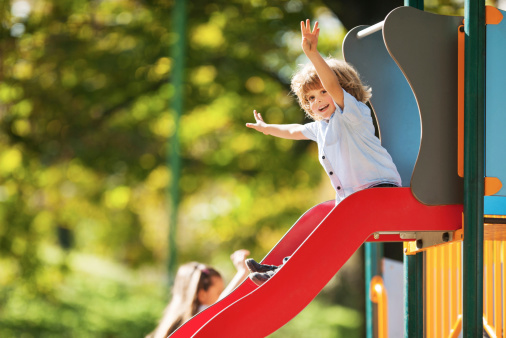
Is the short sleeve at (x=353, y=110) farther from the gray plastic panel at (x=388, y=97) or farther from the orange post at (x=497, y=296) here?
the orange post at (x=497, y=296)

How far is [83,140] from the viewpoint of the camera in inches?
344

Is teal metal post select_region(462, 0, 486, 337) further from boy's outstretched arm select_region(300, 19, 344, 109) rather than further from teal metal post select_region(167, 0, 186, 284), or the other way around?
teal metal post select_region(167, 0, 186, 284)

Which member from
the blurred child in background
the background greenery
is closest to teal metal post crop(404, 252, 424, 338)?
the blurred child in background

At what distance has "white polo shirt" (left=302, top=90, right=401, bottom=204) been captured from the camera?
2.61 m

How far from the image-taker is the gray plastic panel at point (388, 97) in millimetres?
3138

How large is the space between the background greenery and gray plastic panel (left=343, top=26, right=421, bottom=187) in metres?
4.88

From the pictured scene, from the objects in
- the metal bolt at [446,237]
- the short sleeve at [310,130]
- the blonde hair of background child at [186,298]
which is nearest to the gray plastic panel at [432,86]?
the metal bolt at [446,237]

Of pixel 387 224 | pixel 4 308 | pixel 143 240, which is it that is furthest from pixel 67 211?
pixel 387 224

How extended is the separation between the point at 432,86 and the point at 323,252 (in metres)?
0.71

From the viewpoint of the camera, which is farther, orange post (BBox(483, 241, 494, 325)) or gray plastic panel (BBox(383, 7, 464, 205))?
A: orange post (BBox(483, 241, 494, 325))

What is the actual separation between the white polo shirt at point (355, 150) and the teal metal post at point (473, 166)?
1.07 feet

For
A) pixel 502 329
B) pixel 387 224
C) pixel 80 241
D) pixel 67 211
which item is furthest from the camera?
pixel 80 241

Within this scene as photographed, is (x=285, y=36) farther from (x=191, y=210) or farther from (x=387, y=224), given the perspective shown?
(x=387, y=224)

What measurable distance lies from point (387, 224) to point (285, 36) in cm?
617
